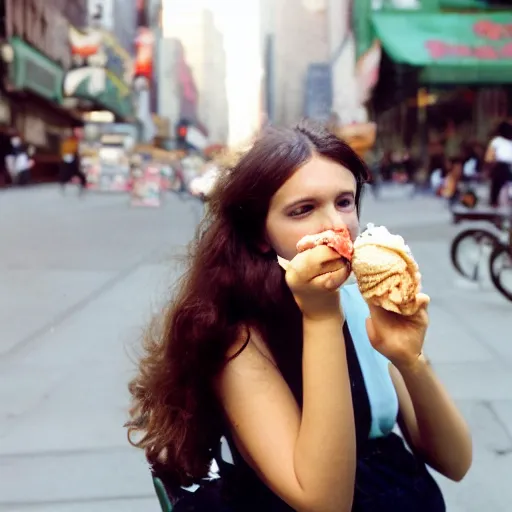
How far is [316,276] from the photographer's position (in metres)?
1.34

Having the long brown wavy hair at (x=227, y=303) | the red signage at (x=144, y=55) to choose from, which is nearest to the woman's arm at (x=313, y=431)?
the long brown wavy hair at (x=227, y=303)

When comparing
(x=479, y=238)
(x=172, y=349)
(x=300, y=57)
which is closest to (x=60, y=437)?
(x=172, y=349)

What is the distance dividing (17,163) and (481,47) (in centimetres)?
2236

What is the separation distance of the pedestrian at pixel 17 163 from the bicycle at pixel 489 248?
29.0 m

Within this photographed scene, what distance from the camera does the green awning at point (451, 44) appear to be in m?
19.0

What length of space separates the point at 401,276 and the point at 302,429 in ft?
1.10

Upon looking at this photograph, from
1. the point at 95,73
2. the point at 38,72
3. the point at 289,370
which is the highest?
the point at 289,370

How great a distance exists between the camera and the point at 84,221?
52.4 ft

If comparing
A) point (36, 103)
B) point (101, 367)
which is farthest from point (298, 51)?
point (101, 367)

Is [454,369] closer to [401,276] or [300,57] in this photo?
[401,276]

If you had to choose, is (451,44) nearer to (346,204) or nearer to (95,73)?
(346,204)

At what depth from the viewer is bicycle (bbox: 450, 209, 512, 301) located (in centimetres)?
713

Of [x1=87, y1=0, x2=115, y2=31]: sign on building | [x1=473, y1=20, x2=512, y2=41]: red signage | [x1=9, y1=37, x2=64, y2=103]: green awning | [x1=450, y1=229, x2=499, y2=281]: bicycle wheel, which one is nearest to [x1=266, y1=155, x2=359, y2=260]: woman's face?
[x1=450, y1=229, x2=499, y2=281]: bicycle wheel

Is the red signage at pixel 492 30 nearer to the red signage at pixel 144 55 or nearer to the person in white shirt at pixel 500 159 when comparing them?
the person in white shirt at pixel 500 159
